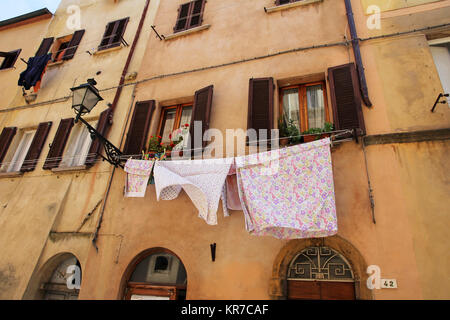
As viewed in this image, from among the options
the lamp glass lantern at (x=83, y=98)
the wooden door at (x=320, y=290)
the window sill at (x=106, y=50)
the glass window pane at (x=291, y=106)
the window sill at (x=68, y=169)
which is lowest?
the wooden door at (x=320, y=290)

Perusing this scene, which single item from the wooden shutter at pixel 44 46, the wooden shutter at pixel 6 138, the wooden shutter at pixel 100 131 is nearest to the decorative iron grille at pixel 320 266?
the wooden shutter at pixel 100 131

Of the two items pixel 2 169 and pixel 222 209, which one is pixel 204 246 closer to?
pixel 222 209

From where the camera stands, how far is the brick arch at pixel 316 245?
414 centimetres

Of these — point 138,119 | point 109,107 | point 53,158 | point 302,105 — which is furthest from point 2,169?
point 302,105

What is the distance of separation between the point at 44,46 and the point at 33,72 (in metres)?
1.97

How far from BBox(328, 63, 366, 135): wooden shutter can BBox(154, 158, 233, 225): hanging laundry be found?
87.6 inches

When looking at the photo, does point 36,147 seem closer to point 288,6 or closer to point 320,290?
point 288,6

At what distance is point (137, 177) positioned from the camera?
5.64 meters

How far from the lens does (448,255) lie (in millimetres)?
3906

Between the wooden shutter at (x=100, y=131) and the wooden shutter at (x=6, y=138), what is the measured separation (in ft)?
11.1

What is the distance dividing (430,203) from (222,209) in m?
3.34

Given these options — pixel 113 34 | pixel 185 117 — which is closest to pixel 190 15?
pixel 113 34

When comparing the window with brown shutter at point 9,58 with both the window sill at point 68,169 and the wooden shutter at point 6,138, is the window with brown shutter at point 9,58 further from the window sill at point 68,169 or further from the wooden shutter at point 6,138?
the window sill at point 68,169

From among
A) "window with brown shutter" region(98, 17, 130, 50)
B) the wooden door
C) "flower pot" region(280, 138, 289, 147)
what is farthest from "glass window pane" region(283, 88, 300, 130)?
"window with brown shutter" region(98, 17, 130, 50)
